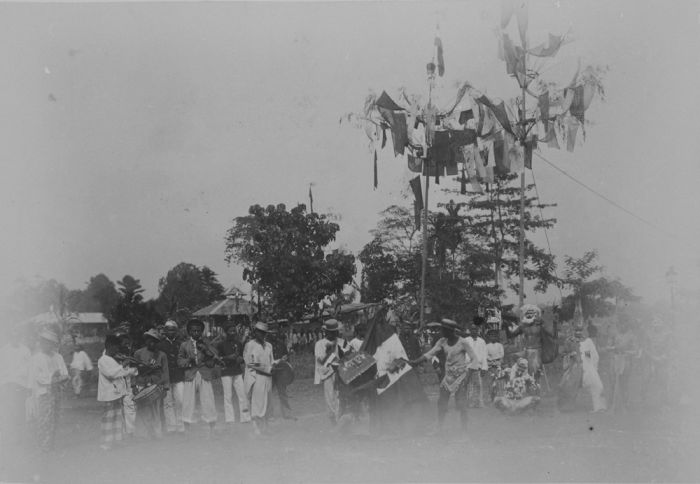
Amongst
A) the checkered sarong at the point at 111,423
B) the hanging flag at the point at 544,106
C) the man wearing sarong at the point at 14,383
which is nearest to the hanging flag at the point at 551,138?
the hanging flag at the point at 544,106

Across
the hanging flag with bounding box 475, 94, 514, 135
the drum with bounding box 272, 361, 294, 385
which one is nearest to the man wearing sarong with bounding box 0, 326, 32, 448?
the drum with bounding box 272, 361, 294, 385

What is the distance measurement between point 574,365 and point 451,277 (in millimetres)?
15556

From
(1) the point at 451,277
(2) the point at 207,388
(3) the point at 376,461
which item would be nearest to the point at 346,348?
(2) the point at 207,388

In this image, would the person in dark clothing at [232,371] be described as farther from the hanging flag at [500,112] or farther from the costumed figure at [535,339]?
the hanging flag at [500,112]

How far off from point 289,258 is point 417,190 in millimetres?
8921

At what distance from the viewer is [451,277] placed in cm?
2709

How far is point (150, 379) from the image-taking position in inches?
377

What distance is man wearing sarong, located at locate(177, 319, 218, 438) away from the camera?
988 centimetres

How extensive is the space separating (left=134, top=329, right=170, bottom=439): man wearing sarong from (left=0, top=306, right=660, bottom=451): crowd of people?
14mm

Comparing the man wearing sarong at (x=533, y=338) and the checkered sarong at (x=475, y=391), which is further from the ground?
the man wearing sarong at (x=533, y=338)

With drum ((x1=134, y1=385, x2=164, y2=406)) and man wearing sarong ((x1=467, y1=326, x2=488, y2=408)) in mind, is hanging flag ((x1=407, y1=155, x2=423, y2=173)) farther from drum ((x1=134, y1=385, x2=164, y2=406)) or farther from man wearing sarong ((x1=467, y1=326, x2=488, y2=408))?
drum ((x1=134, y1=385, x2=164, y2=406))

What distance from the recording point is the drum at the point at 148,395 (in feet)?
30.7

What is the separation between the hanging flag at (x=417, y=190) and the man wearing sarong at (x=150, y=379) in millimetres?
7857

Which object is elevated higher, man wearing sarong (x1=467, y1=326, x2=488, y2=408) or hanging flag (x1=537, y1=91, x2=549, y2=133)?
hanging flag (x1=537, y1=91, x2=549, y2=133)
